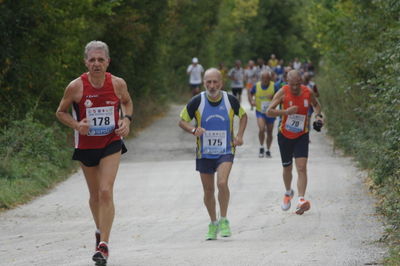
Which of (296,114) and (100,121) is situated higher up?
(100,121)

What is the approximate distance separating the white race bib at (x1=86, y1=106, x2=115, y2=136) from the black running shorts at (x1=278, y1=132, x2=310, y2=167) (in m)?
4.73

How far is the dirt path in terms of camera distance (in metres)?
9.09

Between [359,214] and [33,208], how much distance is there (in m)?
4.76

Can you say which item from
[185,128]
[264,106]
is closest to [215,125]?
[185,128]

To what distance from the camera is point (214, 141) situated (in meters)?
10.3

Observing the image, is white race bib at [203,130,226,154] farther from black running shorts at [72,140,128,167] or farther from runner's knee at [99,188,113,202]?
runner's knee at [99,188,113,202]

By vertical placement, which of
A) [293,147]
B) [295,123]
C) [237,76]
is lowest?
[237,76]

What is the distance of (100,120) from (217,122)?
2.01 metres

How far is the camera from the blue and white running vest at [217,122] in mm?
10305

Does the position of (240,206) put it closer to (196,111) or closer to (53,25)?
(196,111)

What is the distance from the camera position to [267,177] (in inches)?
672

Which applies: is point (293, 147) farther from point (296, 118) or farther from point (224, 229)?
point (224, 229)

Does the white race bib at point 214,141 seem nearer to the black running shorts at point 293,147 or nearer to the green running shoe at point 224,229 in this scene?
the green running shoe at point 224,229

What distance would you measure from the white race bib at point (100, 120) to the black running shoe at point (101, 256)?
106 cm
